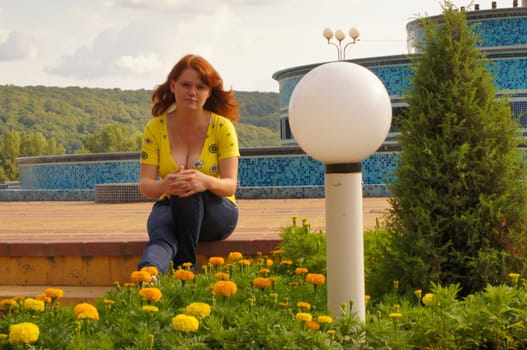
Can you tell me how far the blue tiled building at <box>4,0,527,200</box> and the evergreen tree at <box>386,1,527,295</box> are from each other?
7.99 metres

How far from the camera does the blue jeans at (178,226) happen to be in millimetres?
4074

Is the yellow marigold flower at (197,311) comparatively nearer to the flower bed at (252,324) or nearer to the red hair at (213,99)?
the flower bed at (252,324)

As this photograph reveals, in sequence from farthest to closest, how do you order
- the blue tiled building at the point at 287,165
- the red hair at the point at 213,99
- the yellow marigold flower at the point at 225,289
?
the blue tiled building at the point at 287,165, the red hair at the point at 213,99, the yellow marigold flower at the point at 225,289

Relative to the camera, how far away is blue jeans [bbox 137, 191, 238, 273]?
4.07 meters

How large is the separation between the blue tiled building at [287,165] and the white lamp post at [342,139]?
886cm

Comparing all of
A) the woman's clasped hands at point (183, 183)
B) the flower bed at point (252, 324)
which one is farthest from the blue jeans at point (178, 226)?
the flower bed at point (252, 324)

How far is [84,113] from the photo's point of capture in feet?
270

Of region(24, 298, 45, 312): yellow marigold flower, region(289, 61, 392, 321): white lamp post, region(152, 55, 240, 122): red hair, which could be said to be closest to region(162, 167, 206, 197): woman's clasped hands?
region(152, 55, 240, 122): red hair

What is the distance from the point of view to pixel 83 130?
7962cm

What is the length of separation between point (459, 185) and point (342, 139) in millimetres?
969

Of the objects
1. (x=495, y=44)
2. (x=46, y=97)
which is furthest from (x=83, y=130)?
(x=495, y=44)

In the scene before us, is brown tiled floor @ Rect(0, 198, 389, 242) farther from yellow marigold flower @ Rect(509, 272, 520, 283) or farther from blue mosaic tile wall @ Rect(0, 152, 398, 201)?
blue mosaic tile wall @ Rect(0, 152, 398, 201)

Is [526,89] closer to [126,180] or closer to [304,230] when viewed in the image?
[126,180]

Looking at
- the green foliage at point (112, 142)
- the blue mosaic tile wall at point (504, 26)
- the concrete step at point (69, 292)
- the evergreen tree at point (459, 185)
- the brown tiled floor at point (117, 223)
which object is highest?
the blue mosaic tile wall at point (504, 26)
